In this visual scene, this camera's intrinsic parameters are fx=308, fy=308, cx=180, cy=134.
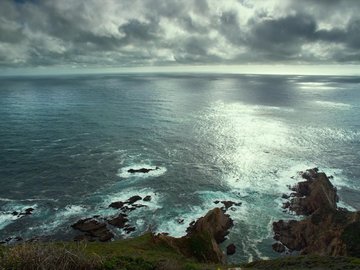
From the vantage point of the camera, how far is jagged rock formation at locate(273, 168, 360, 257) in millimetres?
49938

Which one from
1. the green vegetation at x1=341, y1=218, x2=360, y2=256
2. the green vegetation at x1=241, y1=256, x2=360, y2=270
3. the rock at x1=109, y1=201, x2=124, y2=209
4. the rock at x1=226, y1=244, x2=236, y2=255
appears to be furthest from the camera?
the rock at x1=109, y1=201, x2=124, y2=209

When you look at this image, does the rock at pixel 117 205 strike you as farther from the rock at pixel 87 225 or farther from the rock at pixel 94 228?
the rock at pixel 87 225

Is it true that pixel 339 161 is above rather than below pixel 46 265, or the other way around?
below

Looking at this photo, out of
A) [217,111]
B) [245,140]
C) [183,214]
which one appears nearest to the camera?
[183,214]

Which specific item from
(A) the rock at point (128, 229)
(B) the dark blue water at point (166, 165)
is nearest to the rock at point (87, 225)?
(B) the dark blue water at point (166, 165)

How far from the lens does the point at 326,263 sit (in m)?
37.0

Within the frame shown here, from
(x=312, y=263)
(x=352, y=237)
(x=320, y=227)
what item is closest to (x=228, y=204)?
(x=320, y=227)

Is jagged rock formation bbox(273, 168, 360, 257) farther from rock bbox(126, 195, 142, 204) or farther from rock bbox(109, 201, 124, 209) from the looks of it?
rock bbox(109, 201, 124, 209)

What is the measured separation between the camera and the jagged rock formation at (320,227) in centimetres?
4994

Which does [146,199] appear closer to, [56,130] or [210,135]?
[210,135]

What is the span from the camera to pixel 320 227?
2248 inches

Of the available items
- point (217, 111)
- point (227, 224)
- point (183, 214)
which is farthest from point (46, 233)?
point (217, 111)

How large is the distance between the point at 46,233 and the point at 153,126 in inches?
3262

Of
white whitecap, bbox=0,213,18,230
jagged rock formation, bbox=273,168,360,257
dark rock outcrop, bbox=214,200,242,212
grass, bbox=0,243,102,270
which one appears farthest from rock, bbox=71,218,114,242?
grass, bbox=0,243,102,270
